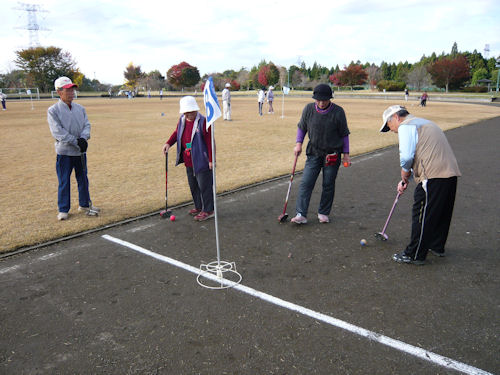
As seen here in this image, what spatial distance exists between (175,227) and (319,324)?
3123 millimetres

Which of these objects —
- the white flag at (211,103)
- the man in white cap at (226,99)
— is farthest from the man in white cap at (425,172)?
the man in white cap at (226,99)

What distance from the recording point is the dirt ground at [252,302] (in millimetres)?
2938

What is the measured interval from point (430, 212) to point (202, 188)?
3395mm

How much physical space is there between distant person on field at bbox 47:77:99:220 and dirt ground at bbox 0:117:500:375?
1.12 meters

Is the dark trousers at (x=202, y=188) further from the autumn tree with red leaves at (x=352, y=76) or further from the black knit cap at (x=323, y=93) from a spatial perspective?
the autumn tree with red leaves at (x=352, y=76)

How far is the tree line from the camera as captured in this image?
78.7m

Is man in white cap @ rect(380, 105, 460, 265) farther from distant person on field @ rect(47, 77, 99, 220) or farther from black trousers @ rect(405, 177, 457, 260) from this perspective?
distant person on field @ rect(47, 77, 99, 220)

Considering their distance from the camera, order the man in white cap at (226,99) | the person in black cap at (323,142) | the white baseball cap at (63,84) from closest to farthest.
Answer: the person in black cap at (323,142)
the white baseball cap at (63,84)
the man in white cap at (226,99)

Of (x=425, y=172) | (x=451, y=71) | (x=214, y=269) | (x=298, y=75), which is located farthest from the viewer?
(x=298, y=75)

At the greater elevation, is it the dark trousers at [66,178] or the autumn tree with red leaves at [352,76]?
the autumn tree with red leaves at [352,76]

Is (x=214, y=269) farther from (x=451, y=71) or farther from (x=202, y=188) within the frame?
(x=451, y=71)

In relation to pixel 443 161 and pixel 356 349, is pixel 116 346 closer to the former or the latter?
pixel 356 349

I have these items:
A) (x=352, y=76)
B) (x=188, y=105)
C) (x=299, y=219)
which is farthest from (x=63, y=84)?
(x=352, y=76)

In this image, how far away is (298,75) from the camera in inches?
4491
